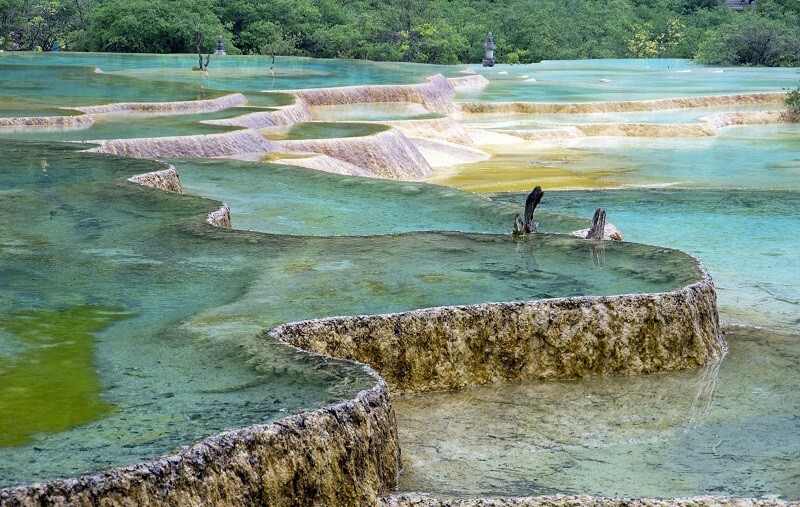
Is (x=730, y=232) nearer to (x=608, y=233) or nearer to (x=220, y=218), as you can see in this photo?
(x=608, y=233)

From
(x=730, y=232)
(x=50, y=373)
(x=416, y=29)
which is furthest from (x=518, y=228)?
(x=416, y=29)

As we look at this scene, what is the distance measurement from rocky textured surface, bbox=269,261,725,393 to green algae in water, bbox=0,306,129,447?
3.62ft

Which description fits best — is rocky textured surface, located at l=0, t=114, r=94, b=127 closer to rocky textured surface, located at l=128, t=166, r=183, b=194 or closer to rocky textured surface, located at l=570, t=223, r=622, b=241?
rocky textured surface, located at l=128, t=166, r=183, b=194

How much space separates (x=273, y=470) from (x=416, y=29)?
43.0 meters

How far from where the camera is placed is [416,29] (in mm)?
46312

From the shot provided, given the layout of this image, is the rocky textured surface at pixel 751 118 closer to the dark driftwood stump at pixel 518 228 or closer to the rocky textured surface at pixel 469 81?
the rocky textured surface at pixel 469 81

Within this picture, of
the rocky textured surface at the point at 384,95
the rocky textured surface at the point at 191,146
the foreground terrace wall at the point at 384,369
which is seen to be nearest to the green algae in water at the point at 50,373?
the foreground terrace wall at the point at 384,369

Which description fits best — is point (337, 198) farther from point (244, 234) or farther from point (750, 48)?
point (750, 48)

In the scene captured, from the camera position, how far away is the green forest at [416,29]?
130 ft

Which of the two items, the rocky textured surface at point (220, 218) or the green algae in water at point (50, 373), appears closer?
the green algae in water at point (50, 373)

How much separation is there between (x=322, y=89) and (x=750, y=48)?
27713mm

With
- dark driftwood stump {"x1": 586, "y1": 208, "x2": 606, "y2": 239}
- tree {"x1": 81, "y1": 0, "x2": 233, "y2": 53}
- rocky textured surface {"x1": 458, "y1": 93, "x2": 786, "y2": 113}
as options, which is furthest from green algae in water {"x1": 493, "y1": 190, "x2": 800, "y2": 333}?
tree {"x1": 81, "y1": 0, "x2": 233, "y2": 53}

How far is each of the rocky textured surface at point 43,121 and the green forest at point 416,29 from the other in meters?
22.2

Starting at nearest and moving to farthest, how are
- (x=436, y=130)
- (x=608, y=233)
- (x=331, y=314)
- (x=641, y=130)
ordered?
(x=331, y=314)
(x=608, y=233)
(x=436, y=130)
(x=641, y=130)
